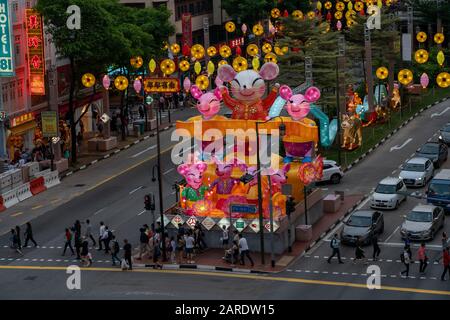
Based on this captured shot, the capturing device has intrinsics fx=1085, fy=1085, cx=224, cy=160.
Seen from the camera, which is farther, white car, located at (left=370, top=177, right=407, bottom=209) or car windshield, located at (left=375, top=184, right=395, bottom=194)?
car windshield, located at (left=375, top=184, right=395, bottom=194)

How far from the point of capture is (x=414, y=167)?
7125cm

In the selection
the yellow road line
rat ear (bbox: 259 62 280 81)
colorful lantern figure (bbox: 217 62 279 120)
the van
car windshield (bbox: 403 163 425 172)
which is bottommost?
the yellow road line

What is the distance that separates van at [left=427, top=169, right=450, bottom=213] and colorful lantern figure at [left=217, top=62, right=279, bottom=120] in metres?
11.3

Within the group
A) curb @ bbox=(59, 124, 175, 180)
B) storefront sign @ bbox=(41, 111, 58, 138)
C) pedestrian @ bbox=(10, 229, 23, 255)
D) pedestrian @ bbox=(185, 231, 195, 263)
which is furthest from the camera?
curb @ bbox=(59, 124, 175, 180)

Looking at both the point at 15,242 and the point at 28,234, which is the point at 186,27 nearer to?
the point at 28,234

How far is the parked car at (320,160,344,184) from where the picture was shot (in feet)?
237

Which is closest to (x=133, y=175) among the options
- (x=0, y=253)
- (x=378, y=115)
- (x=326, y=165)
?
(x=326, y=165)

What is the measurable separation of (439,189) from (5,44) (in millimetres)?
31581

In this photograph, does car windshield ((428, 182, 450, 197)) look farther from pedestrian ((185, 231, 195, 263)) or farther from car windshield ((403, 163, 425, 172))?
pedestrian ((185, 231, 195, 263))

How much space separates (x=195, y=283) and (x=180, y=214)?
8.03 metres

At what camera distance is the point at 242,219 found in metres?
57.4

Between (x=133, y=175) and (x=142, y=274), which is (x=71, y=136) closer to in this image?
(x=133, y=175)

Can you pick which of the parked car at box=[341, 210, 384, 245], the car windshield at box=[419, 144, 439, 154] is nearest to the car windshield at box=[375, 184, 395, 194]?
the parked car at box=[341, 210, 384, 245]

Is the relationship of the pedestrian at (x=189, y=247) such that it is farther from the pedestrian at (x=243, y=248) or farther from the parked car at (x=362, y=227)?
the parked car at (x=362, y=227)
